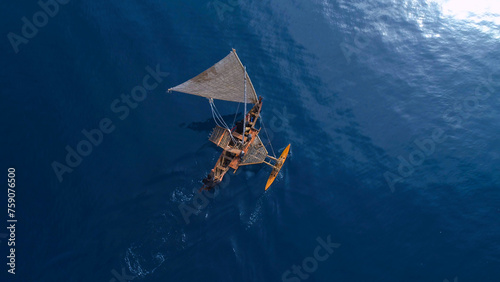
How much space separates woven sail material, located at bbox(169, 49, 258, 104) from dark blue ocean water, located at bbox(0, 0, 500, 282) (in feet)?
27.7

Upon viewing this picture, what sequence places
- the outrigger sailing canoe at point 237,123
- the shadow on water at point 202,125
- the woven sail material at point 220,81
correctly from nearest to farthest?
the woven sail material at point 220,81 < the outrigger sailing canoe at point 237,123 < the shadow on water at point 202,125

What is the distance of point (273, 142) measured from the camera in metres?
59.6

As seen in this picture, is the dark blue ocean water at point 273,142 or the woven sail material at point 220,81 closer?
the dark blue ocean water at point 273,142

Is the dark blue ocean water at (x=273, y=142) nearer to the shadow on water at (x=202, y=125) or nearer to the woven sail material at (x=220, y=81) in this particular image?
the shadow on water at (x=202, y=125)

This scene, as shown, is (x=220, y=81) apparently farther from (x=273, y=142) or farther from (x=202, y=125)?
(x=273, y=142)

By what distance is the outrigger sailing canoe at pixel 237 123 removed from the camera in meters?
51.0

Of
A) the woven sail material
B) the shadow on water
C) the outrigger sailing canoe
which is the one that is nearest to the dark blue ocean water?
the shadow on water

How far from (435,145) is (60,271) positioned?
58.1 m

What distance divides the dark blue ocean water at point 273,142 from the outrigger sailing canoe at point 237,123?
90.1 inches

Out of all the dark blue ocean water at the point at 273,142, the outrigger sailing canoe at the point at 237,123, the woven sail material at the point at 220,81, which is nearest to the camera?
the dark blue ocean water at the point at 273,142

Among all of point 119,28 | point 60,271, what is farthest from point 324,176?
point 119,28

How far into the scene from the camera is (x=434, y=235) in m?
53.8

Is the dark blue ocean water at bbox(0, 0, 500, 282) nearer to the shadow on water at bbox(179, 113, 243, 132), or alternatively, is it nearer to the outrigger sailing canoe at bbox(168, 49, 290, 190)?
the shadow on water at bbox(179, 113, 243, 132)

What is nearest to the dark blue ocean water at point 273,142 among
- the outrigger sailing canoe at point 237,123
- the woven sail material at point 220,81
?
the outrigger sailing canoe at point 237,123
